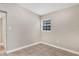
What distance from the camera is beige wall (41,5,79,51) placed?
257 centimetres

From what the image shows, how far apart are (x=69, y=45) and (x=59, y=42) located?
0.41 m

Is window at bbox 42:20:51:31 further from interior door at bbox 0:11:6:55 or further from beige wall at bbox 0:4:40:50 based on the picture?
interior door at bbox 0:11:6:55

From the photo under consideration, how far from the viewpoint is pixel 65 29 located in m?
2.86

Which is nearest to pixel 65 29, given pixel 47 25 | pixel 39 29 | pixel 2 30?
pixel 47 25

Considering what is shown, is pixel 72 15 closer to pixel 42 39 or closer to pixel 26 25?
pixel 42 39

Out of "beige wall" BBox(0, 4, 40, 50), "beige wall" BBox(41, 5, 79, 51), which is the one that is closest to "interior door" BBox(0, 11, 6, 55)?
"beige wall" BBox(0, 4, 40, 50)

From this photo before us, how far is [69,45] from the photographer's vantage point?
275cm

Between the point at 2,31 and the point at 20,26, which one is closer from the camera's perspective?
the point at 2,31

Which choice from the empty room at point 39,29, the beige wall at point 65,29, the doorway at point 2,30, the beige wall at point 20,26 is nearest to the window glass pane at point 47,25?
the empty room at point 39,29

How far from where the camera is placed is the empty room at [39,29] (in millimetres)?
2547

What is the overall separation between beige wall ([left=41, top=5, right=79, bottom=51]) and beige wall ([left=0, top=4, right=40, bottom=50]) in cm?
36

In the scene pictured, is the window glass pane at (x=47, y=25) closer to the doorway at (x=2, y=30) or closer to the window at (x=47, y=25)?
the window at (x=47, y=25)

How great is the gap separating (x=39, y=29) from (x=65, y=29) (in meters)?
0.97

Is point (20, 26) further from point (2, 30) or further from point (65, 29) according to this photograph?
point (65, 29)
